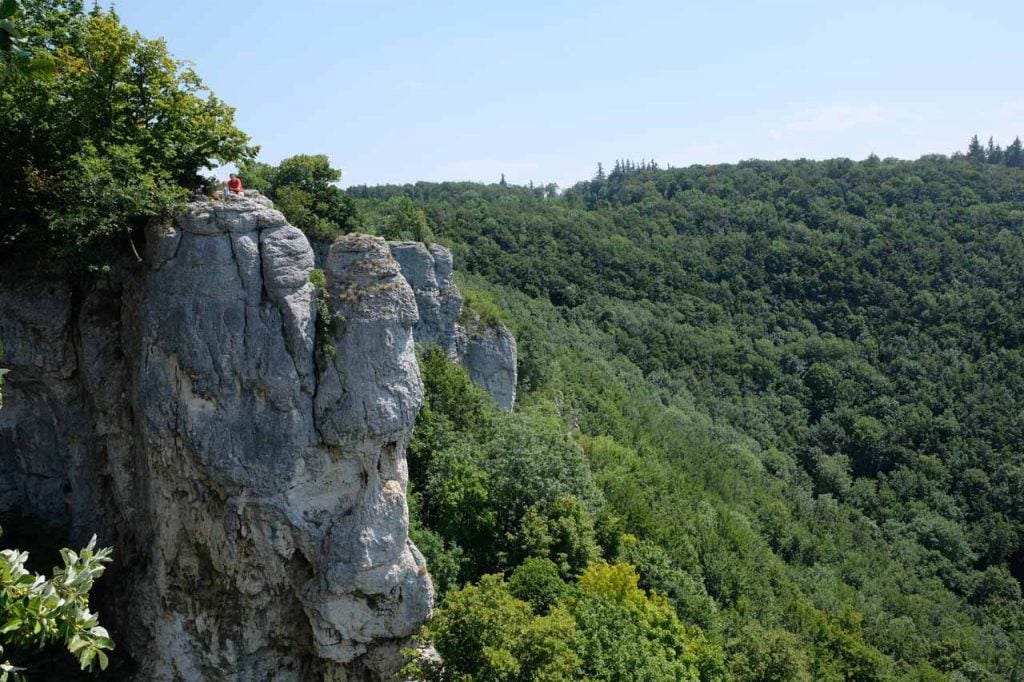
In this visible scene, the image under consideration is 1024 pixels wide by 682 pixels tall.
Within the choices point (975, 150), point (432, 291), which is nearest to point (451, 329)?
point (432, 291)

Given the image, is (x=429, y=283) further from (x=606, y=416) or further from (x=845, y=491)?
(x=845, y=491)

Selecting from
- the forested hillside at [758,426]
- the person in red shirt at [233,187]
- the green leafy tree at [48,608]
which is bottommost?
the forested hillside at [758,426]

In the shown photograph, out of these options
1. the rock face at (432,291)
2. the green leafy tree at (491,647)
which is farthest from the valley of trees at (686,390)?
the rock face at (432,291)

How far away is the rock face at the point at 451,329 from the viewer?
33.8 meters

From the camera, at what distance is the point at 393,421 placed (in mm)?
17391

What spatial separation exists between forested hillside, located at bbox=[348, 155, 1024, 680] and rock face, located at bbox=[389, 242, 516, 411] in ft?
8.58

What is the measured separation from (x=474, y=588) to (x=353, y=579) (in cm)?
286

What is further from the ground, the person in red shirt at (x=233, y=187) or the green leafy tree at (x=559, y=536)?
the person in red shirt at (x=233, y=187)

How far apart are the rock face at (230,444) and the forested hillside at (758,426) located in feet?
9.92

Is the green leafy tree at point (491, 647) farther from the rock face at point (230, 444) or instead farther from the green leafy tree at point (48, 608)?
the green leafy tree at point (48, 608)

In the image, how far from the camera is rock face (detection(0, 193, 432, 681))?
16359mm

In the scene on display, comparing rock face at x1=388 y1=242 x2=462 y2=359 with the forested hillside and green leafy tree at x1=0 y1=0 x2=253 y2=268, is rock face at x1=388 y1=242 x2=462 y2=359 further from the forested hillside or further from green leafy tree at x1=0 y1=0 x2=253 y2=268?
green leafy tree at x1=0 y1=0 x2=253 y2=268

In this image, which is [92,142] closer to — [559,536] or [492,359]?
[559,536]

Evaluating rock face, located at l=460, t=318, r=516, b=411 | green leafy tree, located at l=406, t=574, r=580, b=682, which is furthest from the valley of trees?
rock face, located at l=460, t=318, r=516, b=411
